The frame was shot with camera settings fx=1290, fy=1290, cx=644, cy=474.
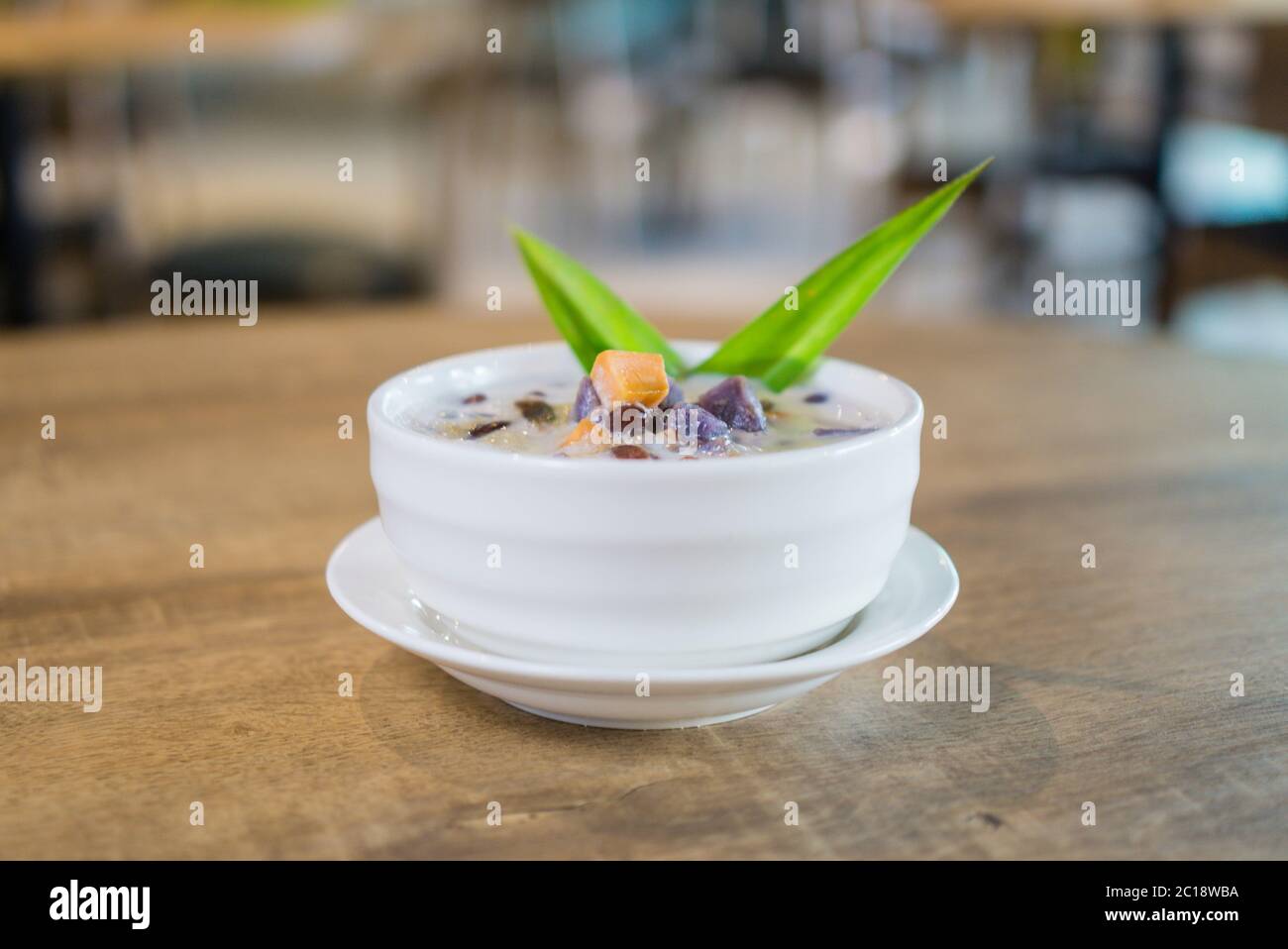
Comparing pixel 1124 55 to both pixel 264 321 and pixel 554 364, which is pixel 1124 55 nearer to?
pixel 264 321

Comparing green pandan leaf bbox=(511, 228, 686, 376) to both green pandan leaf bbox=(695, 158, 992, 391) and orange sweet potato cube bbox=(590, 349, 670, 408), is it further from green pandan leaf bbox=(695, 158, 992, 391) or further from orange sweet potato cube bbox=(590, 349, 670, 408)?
orange sweet potato cube bbox=(590, 349, 670, 408)

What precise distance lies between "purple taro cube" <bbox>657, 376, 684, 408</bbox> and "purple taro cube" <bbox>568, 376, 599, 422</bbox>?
0.03m

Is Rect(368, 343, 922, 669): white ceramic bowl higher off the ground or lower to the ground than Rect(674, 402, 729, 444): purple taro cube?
lower

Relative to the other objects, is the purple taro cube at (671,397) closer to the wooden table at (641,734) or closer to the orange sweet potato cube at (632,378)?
the orange sweet potato cube at (632,378)

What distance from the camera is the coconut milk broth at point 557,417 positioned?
24.6 inches

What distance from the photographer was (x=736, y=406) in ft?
2.05

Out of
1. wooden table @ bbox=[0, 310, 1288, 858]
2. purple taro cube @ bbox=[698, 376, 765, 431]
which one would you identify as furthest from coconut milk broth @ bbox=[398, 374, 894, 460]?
wooden table @ bbox=[0, 310, 1288, 858]

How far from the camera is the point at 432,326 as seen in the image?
147 cm

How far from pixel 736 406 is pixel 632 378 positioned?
6 cm

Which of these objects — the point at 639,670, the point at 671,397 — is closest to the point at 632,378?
the point at 671,397

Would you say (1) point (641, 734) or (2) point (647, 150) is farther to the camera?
(2) point (647, 150)

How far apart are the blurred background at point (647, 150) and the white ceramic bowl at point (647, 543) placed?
0.99 meters

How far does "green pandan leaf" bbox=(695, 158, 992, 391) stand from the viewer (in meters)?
→ 0.74

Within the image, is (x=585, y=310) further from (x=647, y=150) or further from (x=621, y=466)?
(x=647, y=150)
